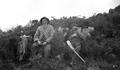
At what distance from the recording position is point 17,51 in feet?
27.7

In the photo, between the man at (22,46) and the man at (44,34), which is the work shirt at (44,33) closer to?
the man at (44,34)

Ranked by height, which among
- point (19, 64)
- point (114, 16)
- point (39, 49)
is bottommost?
point (19, 64)

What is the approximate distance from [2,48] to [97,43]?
14.2 feet

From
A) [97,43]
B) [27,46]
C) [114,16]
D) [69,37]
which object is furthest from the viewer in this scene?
[114,16]

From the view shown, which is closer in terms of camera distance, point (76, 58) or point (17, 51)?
point (76, 58)

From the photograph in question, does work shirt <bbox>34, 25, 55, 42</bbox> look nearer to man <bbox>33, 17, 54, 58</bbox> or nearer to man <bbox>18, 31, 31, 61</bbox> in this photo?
man <bbox>33, 17, 54, 58</bbox>

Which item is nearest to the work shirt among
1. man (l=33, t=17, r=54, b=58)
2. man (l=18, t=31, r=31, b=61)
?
man (l=33, t=17, r=54, b=58)

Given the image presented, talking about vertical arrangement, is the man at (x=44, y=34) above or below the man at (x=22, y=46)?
above

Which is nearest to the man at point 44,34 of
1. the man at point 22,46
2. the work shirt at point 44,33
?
the work shirt at point 44,33

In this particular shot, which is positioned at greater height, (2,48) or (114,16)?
→ (114,16)

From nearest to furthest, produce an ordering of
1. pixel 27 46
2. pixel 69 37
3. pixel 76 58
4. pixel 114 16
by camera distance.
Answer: pixel 76 58, pixel 27 46, pixel 69 37, pixel 114 16

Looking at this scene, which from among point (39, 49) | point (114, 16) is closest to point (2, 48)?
point (39, 49)

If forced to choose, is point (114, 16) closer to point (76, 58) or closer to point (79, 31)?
point (79, 31)

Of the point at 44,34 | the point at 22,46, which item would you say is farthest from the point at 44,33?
the point at 22,46
